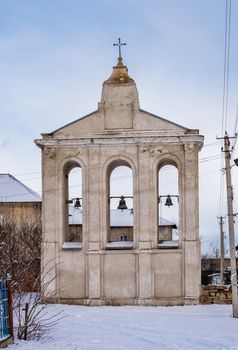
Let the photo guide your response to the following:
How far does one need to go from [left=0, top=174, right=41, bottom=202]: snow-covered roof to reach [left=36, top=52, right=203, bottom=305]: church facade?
80.3ft

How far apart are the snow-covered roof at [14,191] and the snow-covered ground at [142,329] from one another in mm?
26592

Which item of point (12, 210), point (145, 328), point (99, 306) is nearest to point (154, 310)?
point (99, 306)

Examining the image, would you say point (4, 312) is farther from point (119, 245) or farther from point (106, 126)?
point (106, 126)

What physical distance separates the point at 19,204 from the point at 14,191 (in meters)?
1.52

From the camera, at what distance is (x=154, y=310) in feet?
84.4

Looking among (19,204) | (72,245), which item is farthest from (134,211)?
(19,204)

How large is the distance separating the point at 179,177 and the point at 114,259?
4130mm

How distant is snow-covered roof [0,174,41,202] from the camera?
52.9 metres

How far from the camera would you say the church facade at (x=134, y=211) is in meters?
27.5

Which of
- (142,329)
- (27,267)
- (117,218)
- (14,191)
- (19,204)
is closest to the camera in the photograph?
(142,329)

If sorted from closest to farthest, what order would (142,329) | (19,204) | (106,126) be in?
(142,329) → (106,126) → (19,204)

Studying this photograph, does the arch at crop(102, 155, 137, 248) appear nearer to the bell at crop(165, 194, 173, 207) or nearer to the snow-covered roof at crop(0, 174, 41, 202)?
the bell at crop(165, 194, 173, 207)

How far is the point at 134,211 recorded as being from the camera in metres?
28.0

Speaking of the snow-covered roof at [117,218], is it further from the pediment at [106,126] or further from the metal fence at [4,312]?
the metal fence at [4,312]
